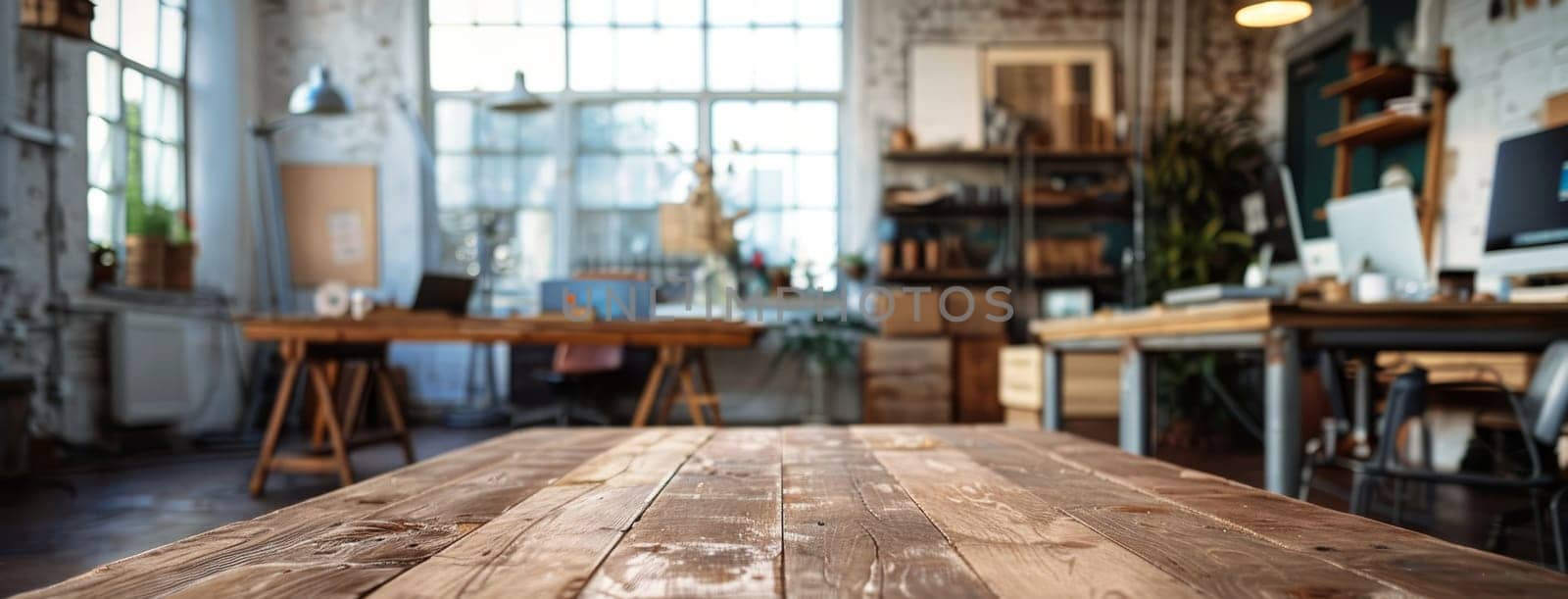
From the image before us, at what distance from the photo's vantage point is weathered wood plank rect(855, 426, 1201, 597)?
0.68 metres

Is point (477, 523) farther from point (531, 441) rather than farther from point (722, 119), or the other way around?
point (722, 119)

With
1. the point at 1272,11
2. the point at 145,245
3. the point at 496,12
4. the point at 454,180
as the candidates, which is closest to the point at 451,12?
the point at 496,12

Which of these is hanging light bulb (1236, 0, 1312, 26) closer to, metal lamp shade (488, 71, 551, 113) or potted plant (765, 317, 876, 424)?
potted plant (765, 317, 876, 424)

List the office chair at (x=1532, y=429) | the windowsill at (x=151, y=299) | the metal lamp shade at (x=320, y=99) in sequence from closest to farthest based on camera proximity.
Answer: the office chair at (x=1532, y=429)
the metal lamp shade at (x=320, y=99)
the windowsill at (x=151, y=299)

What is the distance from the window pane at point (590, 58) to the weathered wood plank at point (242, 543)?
20.0 ft

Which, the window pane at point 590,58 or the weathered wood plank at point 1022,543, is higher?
the window pane at point 590,58

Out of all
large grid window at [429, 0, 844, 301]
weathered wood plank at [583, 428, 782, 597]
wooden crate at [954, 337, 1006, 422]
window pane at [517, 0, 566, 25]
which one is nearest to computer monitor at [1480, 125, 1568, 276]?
weathered wood plank at [583, 428, 782, 597]

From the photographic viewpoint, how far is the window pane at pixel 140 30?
562cm

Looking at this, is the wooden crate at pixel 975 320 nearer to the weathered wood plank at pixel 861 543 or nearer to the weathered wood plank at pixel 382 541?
the weathered wood plank at pixel 861 543

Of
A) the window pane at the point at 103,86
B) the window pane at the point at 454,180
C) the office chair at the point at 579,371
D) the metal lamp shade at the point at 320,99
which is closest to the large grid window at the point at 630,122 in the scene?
the window pane at the point at 454,180

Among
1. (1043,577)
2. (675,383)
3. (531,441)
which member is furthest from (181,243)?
(1043,577)

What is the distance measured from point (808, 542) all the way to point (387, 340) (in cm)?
374

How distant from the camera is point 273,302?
6723mm

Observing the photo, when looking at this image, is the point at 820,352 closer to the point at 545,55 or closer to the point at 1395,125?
the point at 545,55
